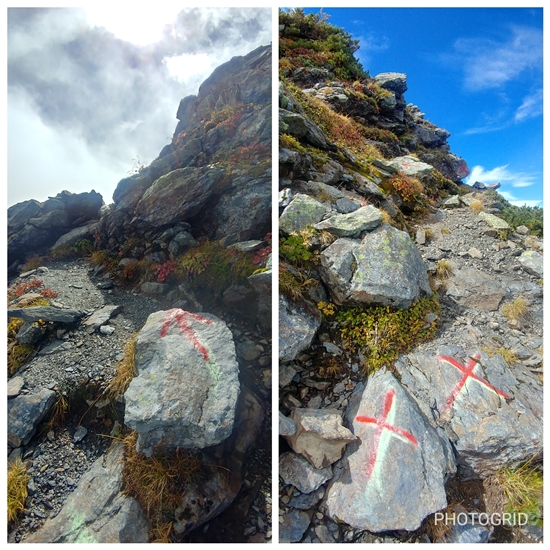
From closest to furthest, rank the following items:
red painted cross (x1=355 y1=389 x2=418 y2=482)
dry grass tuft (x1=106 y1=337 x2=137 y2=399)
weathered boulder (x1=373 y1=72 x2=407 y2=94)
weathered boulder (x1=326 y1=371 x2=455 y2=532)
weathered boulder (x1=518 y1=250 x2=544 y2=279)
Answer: weathered boulder (x1=326 y1=371 x2=455 y2=532) → red painted cross (x1=355 y1=389 x2=418 y2=482) → dry grass tuft (x1=106 y1=337 x2=137 y2=399) → weathered boulder (x1=518 y1=250 x2=544 y2=279) → weathered boulder (x1=373 y1=72 x2=407 y2=94)

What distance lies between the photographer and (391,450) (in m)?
2.50

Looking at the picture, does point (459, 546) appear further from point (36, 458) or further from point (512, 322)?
point (36, 458)

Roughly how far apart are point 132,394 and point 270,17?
4.03 m

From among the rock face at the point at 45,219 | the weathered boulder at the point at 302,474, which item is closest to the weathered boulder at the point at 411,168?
the weathered boulder at the point at 302,474

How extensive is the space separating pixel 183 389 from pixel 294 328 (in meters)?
1.20

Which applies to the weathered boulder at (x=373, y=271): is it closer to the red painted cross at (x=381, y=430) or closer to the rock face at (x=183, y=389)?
the red painted cross at (x=381, y=430)

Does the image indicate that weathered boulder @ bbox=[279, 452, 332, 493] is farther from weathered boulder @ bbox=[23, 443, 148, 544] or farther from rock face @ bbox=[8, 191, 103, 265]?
rock face @ bbox=[8, 191, 103, 265]

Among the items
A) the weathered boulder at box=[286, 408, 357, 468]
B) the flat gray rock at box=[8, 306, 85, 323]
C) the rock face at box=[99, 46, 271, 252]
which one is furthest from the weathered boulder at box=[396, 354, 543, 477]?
the flat gray rock at box=[8, 306, 85, 323]

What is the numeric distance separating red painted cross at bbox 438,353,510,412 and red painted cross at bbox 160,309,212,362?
238 cm

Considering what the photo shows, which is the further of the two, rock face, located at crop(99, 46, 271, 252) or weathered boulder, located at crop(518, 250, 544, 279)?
weathered boulder, located at crop(518, 250, 544, 279)

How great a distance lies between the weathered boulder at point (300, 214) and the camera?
372 centimetres

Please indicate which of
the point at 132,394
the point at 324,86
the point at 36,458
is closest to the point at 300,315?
the point at 132,394

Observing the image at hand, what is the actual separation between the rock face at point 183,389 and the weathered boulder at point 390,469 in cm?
113

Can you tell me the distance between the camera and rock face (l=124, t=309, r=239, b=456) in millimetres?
2553
